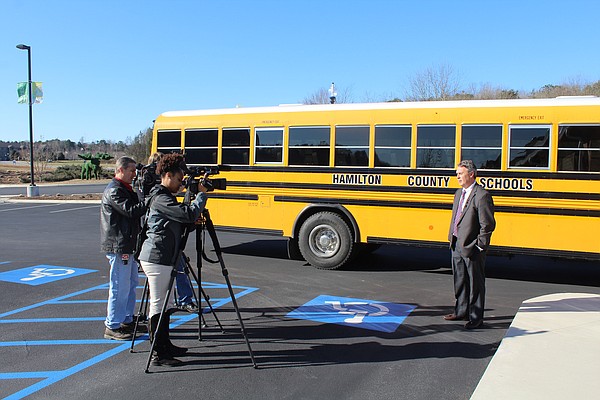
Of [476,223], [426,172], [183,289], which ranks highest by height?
[426,172]

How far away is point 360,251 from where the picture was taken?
967 cm

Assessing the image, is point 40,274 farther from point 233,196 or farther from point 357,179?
point 357,179

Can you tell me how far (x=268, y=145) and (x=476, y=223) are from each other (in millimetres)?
4521

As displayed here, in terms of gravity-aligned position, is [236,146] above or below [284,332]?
above

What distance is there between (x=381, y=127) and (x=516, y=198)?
2286 mm

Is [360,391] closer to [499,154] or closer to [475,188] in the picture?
[475,188]

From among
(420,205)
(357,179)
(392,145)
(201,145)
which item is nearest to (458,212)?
(420,205)

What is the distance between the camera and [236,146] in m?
9.41

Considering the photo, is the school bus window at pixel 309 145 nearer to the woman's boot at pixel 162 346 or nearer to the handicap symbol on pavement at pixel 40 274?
the handicap symbol on pavement at pixel 40 274

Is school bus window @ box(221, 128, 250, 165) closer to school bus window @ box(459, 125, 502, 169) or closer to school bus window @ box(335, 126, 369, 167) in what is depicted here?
school bus window @ box(335, 126, 369, 167)

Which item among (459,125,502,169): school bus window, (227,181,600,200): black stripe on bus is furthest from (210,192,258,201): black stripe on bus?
(459,125,502,169): school bus window

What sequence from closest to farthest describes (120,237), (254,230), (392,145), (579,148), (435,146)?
(120,237) < (579,148) < (435,146) < (392,145) < (254,230)

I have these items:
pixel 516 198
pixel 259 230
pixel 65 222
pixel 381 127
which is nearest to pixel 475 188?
pixel 516 198

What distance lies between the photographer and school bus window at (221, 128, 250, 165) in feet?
30.6
